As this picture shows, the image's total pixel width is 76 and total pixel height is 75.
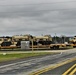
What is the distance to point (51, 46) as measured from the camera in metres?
81.7

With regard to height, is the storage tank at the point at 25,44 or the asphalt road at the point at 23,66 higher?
the storage tank at the point at 25,44

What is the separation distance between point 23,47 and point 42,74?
59602mm

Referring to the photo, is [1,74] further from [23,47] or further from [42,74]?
[23,47]

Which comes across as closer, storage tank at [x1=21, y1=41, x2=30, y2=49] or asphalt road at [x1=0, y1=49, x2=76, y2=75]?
asphalt road at [x1=0, y1=49, x2=76, y2=75]

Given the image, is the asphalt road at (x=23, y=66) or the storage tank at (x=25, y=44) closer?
the asphalt road at (x=23, y=66)

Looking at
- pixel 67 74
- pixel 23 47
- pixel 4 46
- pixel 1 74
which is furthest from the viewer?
pixel 4 46

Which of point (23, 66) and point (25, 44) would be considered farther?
point (25, 44)

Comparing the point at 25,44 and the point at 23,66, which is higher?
the point at 25,44

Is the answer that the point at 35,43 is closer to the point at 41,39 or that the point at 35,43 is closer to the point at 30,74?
the point at 41,39

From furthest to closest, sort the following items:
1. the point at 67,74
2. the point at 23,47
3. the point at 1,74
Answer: the point at 23,47, the point at 1,74, the point at 67,74

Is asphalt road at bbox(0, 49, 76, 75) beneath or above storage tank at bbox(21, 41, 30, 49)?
beneath

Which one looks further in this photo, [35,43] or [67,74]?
[35,43]

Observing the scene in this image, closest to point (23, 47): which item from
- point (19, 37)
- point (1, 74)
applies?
point (19, 37)

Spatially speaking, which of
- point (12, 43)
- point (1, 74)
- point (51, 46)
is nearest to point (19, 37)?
point (12, 43)
